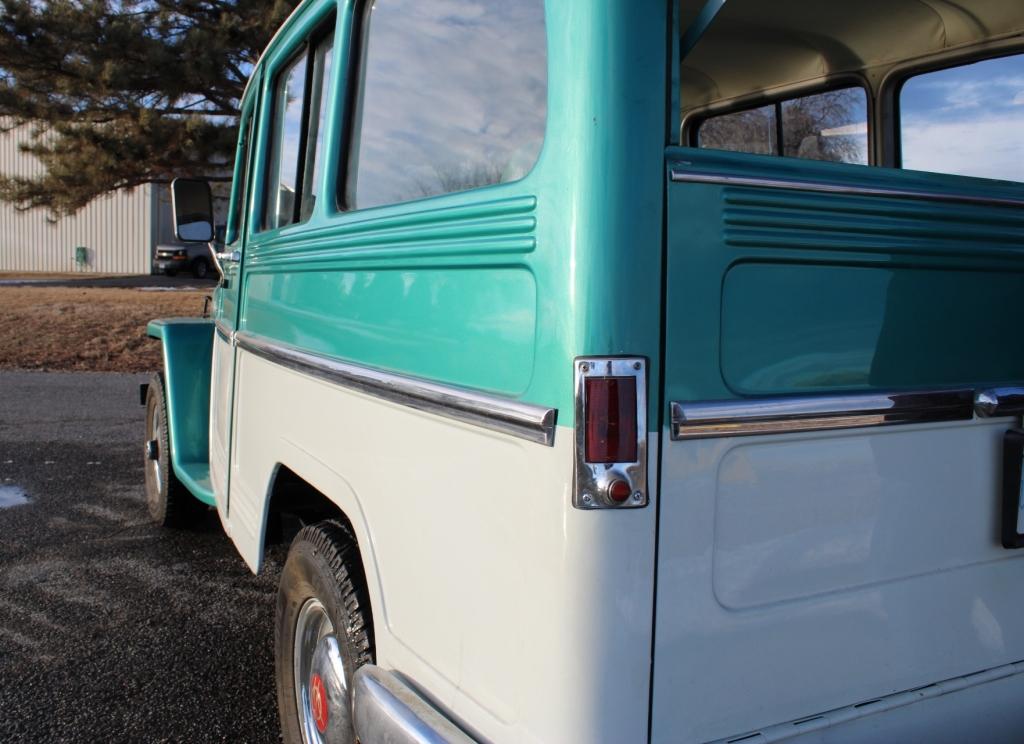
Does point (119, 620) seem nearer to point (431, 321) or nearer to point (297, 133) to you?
point (297, 133)

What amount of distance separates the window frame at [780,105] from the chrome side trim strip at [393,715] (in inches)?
84.8

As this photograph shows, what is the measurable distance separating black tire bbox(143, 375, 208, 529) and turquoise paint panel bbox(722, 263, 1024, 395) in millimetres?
3446

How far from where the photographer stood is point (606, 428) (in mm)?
1503

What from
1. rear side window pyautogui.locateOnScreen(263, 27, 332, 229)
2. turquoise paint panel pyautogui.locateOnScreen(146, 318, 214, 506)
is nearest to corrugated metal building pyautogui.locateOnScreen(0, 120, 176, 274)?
turquoise paint panel pyautogui.locateOnScreen(146, 318, 214, 506)

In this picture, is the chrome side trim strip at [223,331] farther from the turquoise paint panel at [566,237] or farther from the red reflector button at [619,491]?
the red reflector button at [619,491]

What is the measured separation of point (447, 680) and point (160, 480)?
337 cm

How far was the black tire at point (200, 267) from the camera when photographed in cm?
2959

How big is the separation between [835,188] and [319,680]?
1.75m

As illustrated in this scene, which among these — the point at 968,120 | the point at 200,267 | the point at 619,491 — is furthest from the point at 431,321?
the point at 200,267

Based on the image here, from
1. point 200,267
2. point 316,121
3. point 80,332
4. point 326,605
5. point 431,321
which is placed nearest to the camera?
point 431,321

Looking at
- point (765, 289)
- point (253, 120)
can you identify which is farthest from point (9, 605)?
point (765, 289)

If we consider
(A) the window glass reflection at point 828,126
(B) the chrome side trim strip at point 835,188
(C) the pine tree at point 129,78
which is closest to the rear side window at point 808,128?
(A) the window glass reflection at point 828,126

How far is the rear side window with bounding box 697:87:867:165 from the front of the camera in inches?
129

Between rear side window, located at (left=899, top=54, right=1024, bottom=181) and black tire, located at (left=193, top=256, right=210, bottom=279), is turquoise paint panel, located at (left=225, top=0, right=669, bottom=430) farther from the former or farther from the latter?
black tire, located at (left=193, top=256, right=210, bottom=279)
